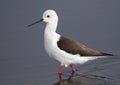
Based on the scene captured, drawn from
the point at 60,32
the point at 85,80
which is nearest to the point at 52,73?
the point at 85,80

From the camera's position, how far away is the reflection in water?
716cm

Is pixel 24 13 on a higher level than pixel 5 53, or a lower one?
higher

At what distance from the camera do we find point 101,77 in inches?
294

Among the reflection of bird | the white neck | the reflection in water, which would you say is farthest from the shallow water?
the white neck

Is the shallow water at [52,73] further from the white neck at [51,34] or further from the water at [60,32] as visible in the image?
the white neck at [51,34]

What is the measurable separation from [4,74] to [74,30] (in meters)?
2.36

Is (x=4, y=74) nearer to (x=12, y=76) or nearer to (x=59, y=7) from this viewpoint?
(x=12, y=76)

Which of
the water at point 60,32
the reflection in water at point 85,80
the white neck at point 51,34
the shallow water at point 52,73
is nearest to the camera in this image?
the reflection in water at point 85,80

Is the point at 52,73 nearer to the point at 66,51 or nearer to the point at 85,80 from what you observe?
the point at 66,51

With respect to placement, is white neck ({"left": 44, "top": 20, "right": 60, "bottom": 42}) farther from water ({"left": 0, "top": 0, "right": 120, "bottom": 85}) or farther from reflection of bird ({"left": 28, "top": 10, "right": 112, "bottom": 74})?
water ({"left": 0, "top": 0, "right": 120, "bottom": 85})

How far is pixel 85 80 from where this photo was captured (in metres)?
7.40

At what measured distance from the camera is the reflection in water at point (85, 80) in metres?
7.16

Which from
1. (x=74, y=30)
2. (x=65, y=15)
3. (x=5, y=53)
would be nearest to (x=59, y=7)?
(x=65, y=15)

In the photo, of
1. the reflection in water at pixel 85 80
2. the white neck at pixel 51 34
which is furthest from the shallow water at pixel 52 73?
the white neck at pixel 51 34
